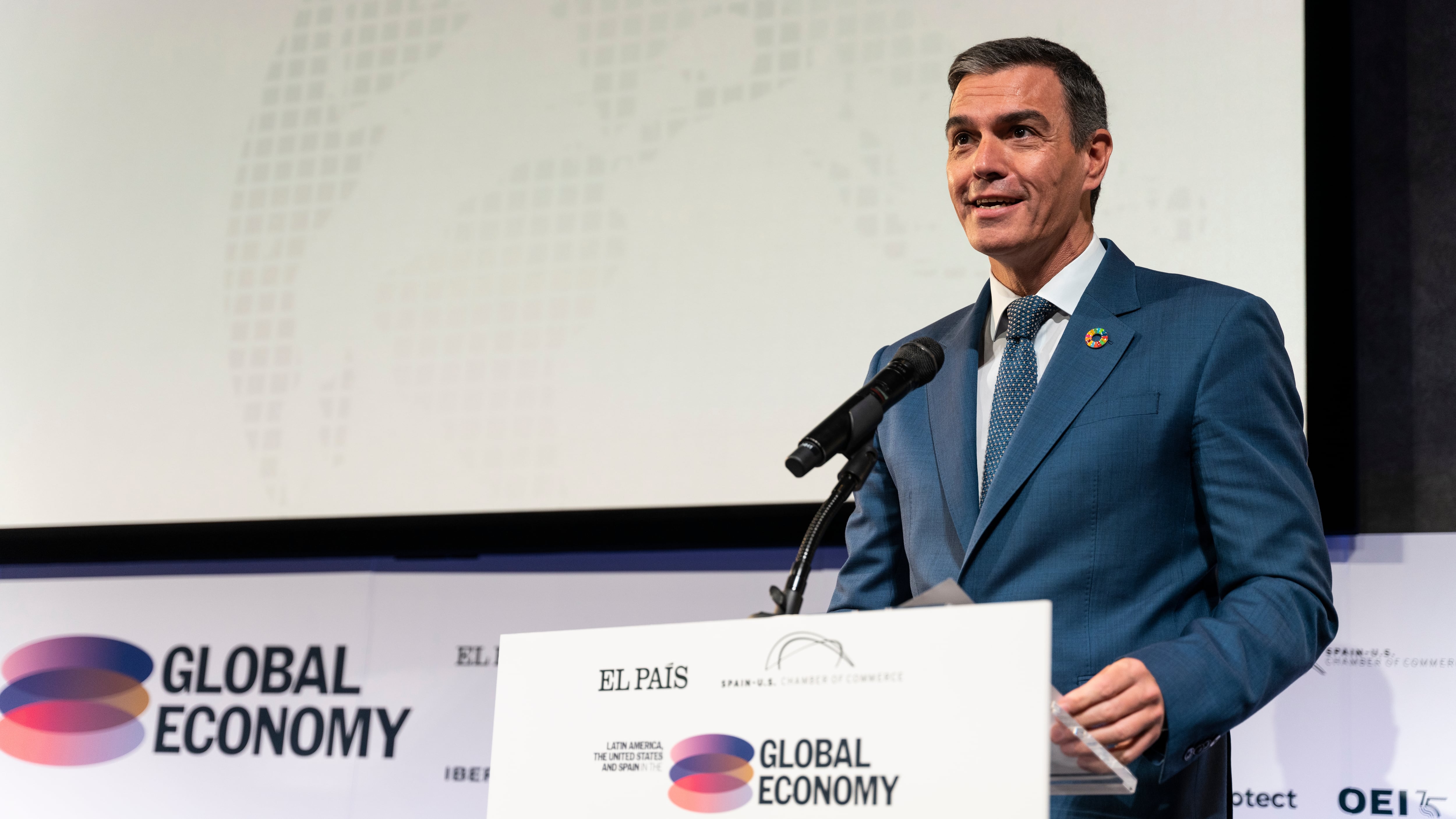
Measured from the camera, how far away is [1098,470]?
1.48 metres

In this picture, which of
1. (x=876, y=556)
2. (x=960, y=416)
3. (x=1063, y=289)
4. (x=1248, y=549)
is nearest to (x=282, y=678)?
(x=876, y=556)

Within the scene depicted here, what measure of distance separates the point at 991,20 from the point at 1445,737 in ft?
5.57

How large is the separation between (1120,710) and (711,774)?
36 centimetres

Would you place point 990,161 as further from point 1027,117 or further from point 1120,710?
point 1120,710

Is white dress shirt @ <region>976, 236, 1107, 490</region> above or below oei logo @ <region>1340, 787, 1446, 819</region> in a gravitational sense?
above

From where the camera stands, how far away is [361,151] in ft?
11.5

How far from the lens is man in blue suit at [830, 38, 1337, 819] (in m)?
1.29

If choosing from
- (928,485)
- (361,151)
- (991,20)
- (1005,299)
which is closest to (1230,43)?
(991,20)

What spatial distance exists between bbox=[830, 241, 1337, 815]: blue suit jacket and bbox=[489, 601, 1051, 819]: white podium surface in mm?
367

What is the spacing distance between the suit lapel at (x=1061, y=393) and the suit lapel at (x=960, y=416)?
0.5 inches

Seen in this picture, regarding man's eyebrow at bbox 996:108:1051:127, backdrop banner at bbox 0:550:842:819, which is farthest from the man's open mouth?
backdrop banner at bbox 0:550:842:819

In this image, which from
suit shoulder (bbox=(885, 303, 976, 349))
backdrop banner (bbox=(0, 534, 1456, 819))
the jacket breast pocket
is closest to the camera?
the jacket breast pocket

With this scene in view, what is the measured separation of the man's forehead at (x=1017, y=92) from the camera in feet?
5.57

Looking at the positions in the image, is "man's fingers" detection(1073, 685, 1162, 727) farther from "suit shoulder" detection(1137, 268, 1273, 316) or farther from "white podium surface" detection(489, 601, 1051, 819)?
"suit shoulder" detection(1137, 268, 1273, 316)
